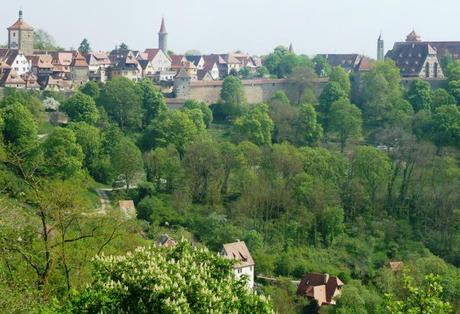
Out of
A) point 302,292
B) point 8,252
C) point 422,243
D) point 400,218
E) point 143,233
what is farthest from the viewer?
point 400,218

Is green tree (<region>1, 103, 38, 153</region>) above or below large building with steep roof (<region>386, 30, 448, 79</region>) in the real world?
below

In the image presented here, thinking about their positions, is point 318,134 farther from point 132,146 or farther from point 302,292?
point 302,292

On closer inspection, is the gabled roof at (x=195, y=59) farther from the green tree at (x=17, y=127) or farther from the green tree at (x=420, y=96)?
the green tree at (x=17, y=127)

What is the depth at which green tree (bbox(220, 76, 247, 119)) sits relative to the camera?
5916 cm

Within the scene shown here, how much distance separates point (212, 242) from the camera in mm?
38750

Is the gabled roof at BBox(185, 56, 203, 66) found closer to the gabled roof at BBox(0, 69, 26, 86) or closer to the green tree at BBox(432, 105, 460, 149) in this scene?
the gabled roof at BBox(0, 69, 26, 86)

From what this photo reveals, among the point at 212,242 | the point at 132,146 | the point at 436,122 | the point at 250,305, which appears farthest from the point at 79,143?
the point at 250,305

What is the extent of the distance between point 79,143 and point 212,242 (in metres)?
10.6

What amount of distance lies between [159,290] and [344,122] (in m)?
43.1

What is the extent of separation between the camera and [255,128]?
51.6m

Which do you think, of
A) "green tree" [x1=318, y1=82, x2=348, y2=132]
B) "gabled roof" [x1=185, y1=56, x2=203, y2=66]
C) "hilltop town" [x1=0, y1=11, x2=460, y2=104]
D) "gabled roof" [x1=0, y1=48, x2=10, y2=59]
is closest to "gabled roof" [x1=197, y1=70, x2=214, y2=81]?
"hilltop town" [x1=0, y1=11, x2=460, y2=104]

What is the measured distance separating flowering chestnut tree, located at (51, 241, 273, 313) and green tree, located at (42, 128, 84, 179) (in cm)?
2735

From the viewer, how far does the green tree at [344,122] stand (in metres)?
54.7

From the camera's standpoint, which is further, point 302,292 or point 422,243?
point 422,243
